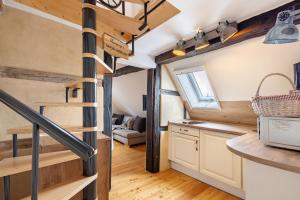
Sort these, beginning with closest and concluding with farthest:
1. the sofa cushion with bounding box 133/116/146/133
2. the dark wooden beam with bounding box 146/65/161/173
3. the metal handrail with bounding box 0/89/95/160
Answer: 1. the metal handrail with bounding box 0/89/95/160
2. the dark wooden beam with bounding box 146/65/161/173
3. the sofa cushion with bounding box 133/116/146/133

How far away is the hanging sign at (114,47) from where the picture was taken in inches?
48.0

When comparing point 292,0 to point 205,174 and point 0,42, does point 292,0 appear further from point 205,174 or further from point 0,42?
point 0,42

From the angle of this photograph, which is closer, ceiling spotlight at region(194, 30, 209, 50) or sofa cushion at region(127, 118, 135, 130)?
ceiling spotlight at region(194, 30, 209, 50)

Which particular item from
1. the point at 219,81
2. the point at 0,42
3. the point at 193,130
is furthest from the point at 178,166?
the point at 0,42

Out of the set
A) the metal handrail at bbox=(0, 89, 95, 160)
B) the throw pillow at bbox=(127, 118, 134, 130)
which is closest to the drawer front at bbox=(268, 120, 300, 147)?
the metal handrail at bbox=(0, 89, 95, 160)

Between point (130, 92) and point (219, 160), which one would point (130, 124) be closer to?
point (130, 92)

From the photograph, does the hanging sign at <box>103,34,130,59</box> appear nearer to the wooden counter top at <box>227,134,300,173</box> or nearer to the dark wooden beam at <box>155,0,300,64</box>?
the wooden counter top at <box>227,134,300,173</box>

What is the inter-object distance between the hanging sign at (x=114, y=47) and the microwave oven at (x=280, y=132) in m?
1.16

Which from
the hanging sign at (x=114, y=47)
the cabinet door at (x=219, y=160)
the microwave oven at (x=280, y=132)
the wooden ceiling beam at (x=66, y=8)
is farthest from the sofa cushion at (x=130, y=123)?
the microwave oven at (x=280, y=132)

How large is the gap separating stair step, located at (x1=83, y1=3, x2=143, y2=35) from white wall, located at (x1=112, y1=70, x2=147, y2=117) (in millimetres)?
2466

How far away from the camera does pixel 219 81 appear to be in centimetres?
255

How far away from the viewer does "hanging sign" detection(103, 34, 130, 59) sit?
1219 millimetres

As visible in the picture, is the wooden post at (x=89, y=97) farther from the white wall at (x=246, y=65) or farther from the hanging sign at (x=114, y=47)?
the white wall at (x=246, y=65)

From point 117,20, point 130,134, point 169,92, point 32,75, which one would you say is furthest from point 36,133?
point 130,134
